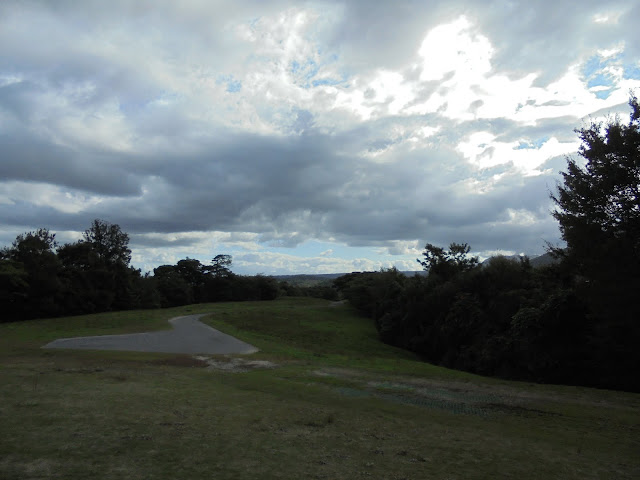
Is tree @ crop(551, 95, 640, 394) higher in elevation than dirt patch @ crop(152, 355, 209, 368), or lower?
higher

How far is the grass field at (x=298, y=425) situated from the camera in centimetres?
648

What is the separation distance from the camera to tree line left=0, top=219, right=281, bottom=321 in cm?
4541

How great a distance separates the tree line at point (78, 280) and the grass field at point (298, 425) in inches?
1322

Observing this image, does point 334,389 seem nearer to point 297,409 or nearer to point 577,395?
point 297,409

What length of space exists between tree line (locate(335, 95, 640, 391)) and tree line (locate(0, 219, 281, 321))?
36561mm

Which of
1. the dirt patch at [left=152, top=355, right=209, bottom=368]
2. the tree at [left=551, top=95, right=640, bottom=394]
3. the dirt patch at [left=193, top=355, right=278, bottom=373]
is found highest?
the tree at [left=551, top=95, right=640, bottom=394]

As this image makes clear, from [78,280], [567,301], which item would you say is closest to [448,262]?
[567,301]

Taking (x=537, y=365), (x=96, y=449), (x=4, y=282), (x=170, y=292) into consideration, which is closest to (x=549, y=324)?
(x=537, y=365)

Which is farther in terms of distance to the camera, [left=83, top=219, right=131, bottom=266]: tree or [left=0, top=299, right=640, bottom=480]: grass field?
[left=83, top=219, right=131, bottom=266]: tree

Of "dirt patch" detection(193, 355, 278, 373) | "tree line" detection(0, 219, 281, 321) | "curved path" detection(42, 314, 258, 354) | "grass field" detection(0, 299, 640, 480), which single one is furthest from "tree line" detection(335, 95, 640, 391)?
"tree line" detection(0, 219, 281, 321)

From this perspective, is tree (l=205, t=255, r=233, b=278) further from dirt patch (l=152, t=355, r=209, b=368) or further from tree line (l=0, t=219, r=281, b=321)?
dirt patch (l=152, t=355, r=209, b=368)

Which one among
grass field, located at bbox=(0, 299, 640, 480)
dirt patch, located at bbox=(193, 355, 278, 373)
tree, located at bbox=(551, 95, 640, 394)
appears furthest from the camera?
dirt patch, located at bbox=(193, 355, 278, 373)

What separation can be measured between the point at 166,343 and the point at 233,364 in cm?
881

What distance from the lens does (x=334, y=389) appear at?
45.6 ft
